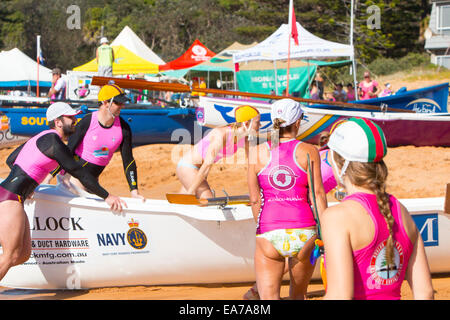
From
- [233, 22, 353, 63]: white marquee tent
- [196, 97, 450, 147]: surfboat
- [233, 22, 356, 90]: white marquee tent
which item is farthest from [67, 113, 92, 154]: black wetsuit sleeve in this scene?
[233, 22, 353, 63]: white marquee tent

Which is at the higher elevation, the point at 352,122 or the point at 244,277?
the point at 352,122

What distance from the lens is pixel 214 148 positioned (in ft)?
17.0

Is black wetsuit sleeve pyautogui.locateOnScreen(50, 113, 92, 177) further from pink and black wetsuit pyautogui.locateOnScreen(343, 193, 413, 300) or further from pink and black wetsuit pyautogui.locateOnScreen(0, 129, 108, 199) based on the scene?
pink and black wetsuit pyautogui.locateOnScreen(343, 193, 413, 300)

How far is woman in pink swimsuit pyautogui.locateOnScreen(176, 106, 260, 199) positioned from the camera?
5027 mm

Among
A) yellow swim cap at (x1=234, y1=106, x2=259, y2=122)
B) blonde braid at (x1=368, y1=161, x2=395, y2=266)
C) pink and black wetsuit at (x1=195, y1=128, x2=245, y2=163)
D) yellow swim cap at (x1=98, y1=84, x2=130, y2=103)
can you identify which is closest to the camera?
blonde braid at (x1=368, y1=161, x2=395, y2=266)

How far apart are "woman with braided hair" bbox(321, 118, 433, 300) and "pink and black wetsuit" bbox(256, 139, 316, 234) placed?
1.26 metres

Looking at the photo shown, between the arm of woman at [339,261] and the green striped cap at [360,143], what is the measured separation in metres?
0.25

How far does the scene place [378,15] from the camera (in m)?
31.3

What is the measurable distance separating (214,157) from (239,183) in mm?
5462

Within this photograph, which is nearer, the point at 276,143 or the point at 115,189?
the point at 276,143

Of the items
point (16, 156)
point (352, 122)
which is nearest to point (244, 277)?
point (16, 156)

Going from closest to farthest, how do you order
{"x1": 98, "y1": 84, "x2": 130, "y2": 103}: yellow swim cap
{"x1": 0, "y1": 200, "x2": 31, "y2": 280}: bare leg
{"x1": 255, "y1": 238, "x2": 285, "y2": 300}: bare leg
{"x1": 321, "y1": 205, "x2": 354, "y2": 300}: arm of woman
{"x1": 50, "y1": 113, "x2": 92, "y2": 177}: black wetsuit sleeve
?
{"x1": 321, "y1": 205, "x2": 354, "y2": 300}: arm of woman → {"x1": 255, "y1": 238, "x2": 285, "y2": 300}: bare leg → {"x1": 0, "y1": 200, "x2": 31, "y2": 280}: bare leg → {"x1": 98, "y1": 84, "x2": 130, "y2": 103}: yellow swim cap → {"x1": 50, "y1": 113, "x2": 92, "y2": 177}: black wetsuit sleeve

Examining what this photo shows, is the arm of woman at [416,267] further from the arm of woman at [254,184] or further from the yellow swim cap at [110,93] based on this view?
the yellow swim cap at [110,93]

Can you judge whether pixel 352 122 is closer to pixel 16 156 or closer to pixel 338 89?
pixel 16 156
